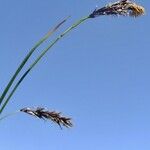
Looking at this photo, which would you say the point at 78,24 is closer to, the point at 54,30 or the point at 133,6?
the point at 54,30

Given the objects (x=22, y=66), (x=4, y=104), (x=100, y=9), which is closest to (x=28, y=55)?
(x=22, y=66)

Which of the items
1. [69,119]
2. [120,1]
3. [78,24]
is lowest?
[69,119]

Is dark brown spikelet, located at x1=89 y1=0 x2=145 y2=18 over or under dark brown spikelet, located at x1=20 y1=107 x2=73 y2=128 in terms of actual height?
over

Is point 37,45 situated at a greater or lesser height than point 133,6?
lesser

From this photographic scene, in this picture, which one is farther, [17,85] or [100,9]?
[100,9]

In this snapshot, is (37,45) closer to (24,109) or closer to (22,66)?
(22,66)

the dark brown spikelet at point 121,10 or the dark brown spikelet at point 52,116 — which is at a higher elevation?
the dark brown spikelet at point 121,10

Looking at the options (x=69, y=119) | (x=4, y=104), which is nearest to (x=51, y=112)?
(x=69, y=119)
